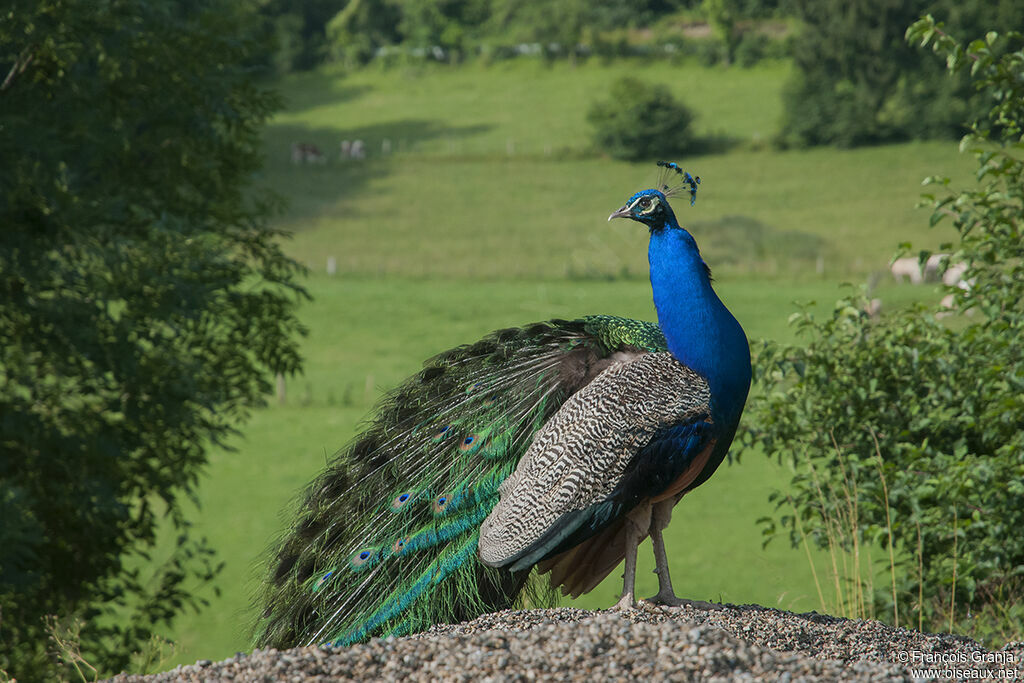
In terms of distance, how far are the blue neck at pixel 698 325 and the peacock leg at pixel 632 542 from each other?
1.87 ft

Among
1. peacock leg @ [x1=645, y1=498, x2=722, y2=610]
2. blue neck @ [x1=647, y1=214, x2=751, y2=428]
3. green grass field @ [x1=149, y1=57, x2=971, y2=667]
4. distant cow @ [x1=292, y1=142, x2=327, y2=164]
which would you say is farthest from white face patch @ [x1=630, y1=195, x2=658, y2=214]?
distant cow @ [x1=292, y1=142, x2=327, y2=164]

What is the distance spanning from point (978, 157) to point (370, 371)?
20.0 meters

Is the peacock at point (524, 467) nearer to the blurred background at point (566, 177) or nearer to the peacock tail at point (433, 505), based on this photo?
the peacock tail at point (433, 505)

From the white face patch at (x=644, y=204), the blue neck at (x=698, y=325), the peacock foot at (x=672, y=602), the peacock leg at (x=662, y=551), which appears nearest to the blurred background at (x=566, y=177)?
the peacock foot at (x=672, y=602)

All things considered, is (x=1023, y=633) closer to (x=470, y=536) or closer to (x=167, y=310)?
(x=470, y=536)

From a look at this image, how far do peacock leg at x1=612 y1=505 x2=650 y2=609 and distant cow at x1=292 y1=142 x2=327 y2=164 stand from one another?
3514cm

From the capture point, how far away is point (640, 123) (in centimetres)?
3594

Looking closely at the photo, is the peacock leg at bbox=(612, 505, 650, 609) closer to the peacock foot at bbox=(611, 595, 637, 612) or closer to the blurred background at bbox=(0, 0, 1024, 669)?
the peacock foot at bbox=(611, 595, 637, 612)

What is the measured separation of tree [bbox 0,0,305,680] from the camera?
8.58 meters

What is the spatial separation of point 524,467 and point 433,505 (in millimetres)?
593

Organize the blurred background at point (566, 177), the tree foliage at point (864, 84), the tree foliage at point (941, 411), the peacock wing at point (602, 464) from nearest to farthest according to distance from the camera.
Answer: the peacock wing at point (602, 464) → the tree foliage at point (941, 411) → the blurred background at point (566, 177) → the tree foliage at point (864, 84)

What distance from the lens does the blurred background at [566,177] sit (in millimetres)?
20500

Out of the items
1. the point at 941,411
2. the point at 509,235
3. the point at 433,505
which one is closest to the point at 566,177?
the point at 509,235

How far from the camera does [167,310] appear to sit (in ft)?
29.3
